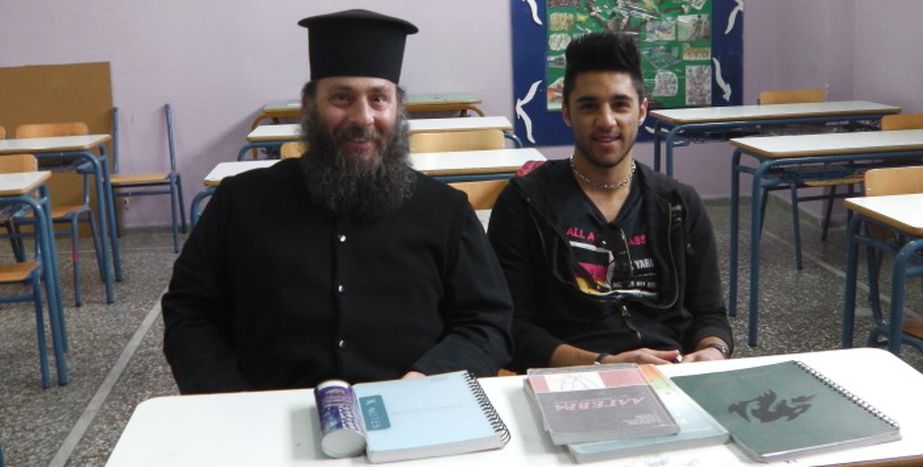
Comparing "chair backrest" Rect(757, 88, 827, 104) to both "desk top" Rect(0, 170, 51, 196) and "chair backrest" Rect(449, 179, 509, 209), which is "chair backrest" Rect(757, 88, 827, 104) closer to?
"chair backrest" Rect(449, 179, 509, 209)

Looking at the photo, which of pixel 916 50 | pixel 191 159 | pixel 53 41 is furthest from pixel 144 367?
pixel 916 50

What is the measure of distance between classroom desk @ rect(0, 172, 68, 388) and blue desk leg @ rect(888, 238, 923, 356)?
111 inches

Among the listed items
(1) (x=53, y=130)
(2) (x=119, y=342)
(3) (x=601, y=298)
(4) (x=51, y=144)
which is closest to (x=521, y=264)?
(3) (x=601, y=298)

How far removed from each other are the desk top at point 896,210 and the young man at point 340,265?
1.34 m

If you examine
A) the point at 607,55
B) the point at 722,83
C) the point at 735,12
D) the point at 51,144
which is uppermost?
the point at 735,12

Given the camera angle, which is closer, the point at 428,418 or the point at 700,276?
the point at 428,418

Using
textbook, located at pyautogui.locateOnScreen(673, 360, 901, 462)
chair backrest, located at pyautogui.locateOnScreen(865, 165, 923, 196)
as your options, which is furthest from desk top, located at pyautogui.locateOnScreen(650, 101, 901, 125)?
textbook, located at pyautogui.locateOnScreen(673, 360, 901, 462)

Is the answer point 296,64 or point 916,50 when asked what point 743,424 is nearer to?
point 916,50

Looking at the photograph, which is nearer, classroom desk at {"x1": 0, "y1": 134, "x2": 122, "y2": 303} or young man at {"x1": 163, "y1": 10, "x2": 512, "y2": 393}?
young man at {"x1": 163, "y1": 10, "x2": 512, "y2": 393}

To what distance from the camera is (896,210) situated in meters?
2.78

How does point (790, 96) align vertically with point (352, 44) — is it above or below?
below

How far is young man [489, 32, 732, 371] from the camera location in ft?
6.86

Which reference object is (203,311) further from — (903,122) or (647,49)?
(647,49)

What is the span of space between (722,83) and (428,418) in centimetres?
550
